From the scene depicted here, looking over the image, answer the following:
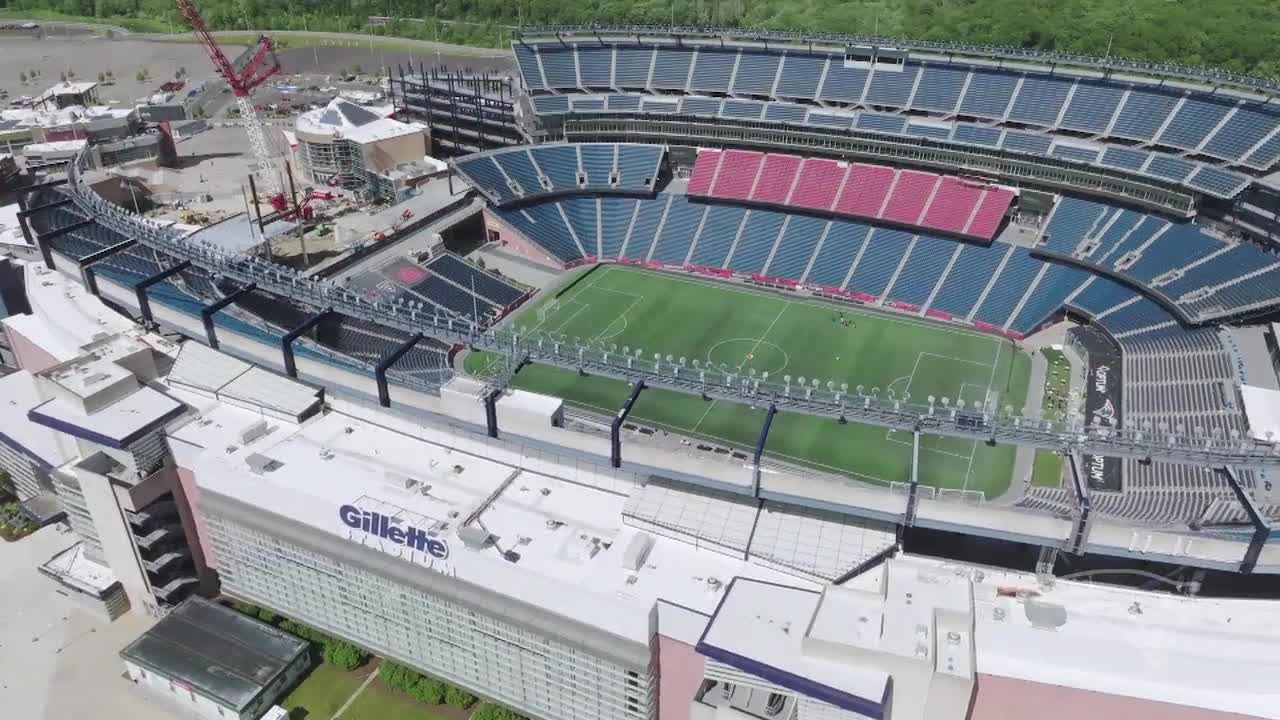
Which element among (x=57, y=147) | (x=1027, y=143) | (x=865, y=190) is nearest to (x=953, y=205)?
(x=865, y=190)

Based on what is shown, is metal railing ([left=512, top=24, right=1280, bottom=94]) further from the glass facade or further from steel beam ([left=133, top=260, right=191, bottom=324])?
the glass facade

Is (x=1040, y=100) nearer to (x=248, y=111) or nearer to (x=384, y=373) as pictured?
(x=384, y=373)

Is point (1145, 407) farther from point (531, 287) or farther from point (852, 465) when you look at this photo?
point (531, 287)

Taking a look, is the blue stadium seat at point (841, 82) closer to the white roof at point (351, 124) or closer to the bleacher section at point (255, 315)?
the white roof at point (351, 124)

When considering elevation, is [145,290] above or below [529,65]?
below

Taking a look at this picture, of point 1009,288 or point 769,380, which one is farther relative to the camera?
point 1009,288

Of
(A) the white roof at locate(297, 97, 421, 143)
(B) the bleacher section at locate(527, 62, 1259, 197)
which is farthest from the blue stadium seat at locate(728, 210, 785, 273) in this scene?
(A) the white roof at locate(297, 97, 421, 143)

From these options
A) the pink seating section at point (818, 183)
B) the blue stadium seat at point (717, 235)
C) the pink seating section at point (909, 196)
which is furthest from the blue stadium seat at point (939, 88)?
the blue stadium seat at point (717, 235)
